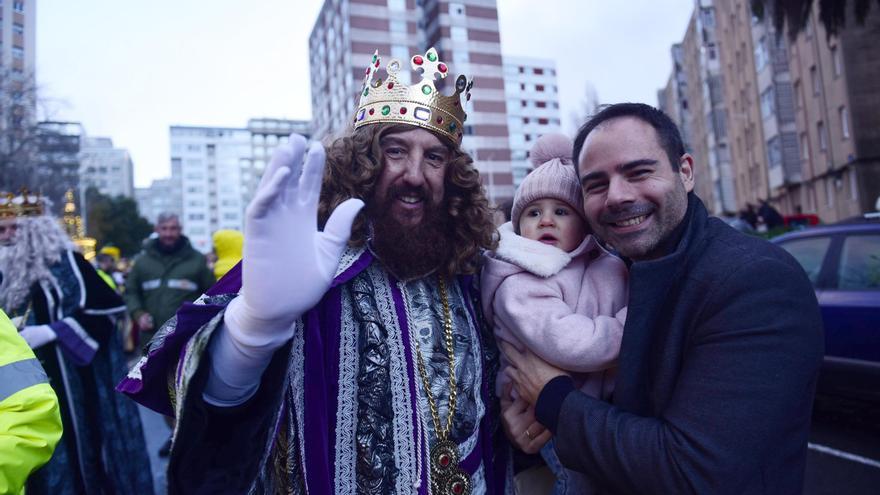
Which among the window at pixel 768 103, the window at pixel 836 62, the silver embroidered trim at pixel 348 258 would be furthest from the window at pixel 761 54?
the silver embroidered trim at pixel 348 258

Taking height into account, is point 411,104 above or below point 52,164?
below

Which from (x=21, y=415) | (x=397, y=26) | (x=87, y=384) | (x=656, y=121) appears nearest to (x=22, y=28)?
(x=397, y=26)

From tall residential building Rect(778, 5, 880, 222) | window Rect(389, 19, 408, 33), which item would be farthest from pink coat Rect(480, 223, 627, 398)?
window Rect(389, 19, 408, 33)

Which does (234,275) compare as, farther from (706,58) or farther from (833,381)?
(706,58)

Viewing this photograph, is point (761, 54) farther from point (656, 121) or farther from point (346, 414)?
point (346, 414)

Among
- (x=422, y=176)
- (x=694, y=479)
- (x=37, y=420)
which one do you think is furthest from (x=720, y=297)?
(x=37, y=420)

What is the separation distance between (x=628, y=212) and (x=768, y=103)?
32.8 m

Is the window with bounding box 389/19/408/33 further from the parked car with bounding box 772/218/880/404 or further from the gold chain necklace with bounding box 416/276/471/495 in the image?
the gold chain necklace with bounding box 416/276/471/495

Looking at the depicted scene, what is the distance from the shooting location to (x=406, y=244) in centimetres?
193

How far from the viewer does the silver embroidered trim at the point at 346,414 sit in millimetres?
1628

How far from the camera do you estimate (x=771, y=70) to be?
88.7 ft

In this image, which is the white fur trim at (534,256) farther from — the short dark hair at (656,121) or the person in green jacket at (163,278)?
the person in green jacket at (163,278)

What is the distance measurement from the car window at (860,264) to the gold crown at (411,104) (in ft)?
14.4

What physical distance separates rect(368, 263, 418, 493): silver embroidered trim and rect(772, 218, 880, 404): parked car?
4667 mm
